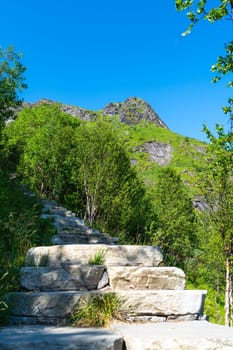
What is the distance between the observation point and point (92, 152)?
2281cm

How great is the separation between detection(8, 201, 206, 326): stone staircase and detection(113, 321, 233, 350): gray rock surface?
532 millimetres

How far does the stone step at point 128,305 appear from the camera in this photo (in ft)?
15.2

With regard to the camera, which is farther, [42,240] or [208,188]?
[208,188]

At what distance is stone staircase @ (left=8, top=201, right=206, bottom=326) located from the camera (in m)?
4.68

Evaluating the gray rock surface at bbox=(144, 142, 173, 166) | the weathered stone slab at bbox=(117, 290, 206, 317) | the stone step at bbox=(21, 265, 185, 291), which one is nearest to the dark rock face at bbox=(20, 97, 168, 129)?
the gray rock surface at bbox=(144, 142, 173, 166)

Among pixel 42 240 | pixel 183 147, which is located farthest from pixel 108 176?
pixel 183 147

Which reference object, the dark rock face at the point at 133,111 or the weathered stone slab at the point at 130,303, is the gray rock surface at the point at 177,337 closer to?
the weathered stone slab at the point at 130,303

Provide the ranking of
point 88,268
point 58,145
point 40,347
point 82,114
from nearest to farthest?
1. point 40,347
2. point 88,268
3. point 58,145
4. point 82,114

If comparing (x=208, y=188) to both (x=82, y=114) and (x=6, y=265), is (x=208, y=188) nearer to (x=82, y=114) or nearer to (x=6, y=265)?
(x=6, y=265)

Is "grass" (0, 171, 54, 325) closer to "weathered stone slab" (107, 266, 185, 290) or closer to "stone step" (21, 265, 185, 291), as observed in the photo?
"stone step" (21, 265, 185, 291)

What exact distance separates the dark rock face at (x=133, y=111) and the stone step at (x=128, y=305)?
10663 cm

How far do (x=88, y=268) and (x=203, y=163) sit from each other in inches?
460

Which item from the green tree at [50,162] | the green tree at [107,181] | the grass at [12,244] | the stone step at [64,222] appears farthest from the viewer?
the green tree at [50,162]

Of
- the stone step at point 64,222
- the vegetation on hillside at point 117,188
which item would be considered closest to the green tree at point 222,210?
the vegetation on hillside at point 117,188
